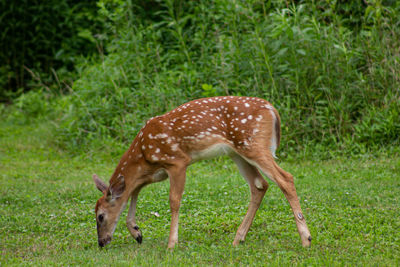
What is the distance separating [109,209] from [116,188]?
238 millimetres

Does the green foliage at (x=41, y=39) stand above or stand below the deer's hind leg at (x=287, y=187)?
below

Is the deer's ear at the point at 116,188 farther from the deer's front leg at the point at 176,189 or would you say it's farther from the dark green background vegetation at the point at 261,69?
the dark green background vegetation at the point at 261,69

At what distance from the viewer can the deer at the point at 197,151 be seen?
205 inches

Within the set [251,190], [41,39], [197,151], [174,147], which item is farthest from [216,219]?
[41,39]

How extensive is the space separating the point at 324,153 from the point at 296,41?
207cm

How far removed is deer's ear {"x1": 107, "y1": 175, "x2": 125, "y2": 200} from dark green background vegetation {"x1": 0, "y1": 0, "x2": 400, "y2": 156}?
4.09m

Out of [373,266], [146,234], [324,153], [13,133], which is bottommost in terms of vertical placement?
[13,133]

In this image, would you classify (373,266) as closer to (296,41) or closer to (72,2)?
(296,41)

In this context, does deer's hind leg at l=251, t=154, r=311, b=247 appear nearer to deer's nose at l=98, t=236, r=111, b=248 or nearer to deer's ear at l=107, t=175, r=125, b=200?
deer's ear at l=107, t=175, r=125, b=200

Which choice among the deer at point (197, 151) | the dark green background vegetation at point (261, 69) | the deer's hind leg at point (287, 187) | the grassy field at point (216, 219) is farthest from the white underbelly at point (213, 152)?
the dark green background vegetation at point (261, 69)

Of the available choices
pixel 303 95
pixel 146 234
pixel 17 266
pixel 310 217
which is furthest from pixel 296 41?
pixel 17 266

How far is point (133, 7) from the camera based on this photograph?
12.0 meters

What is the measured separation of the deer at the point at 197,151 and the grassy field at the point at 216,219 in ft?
1.01

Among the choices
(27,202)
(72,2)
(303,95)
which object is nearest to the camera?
(27,202)
